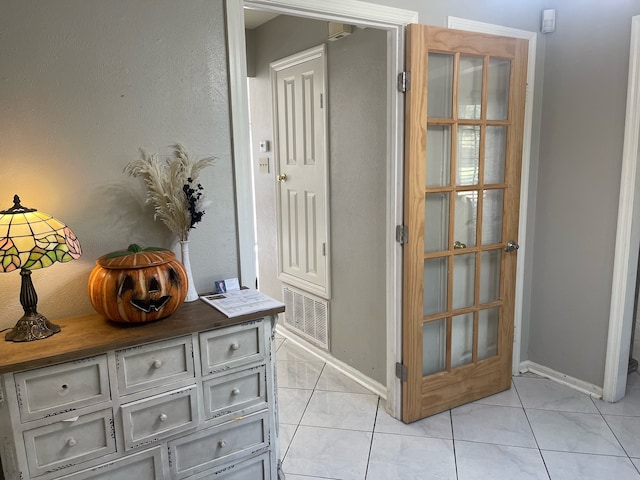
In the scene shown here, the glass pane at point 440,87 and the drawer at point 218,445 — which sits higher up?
the glass pane at point 440,87

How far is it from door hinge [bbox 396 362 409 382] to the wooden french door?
2 cm

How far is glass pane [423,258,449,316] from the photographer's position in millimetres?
2562

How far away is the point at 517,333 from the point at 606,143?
1225 millimetres

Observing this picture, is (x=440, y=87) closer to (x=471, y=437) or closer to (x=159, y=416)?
(x=471, y=437)

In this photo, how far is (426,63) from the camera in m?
2.28

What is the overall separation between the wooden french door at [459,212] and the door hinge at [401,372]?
2 cm

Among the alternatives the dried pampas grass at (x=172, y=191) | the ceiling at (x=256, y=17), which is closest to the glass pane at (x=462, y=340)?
the dried pampas grass at (x=172, y=191)

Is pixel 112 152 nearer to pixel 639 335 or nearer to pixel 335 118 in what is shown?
pixel 335 118

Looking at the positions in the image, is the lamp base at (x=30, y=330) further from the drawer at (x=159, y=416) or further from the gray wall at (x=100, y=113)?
the drawer at (x=159, y=416)

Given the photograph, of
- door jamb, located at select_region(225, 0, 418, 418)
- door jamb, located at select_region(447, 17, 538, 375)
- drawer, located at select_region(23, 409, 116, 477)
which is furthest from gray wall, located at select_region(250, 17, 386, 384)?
drawer, located at select_region(23, 409, 116, 477)

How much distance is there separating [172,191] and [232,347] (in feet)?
1.93

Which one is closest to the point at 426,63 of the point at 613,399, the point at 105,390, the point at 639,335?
the point at 105,390

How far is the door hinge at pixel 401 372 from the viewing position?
8.29 feet

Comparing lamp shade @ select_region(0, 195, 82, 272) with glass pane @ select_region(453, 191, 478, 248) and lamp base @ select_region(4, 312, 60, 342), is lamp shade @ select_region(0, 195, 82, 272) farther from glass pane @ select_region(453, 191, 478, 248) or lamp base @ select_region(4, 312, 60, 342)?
glass pane @ select_region(453, 191, 478, 248)
